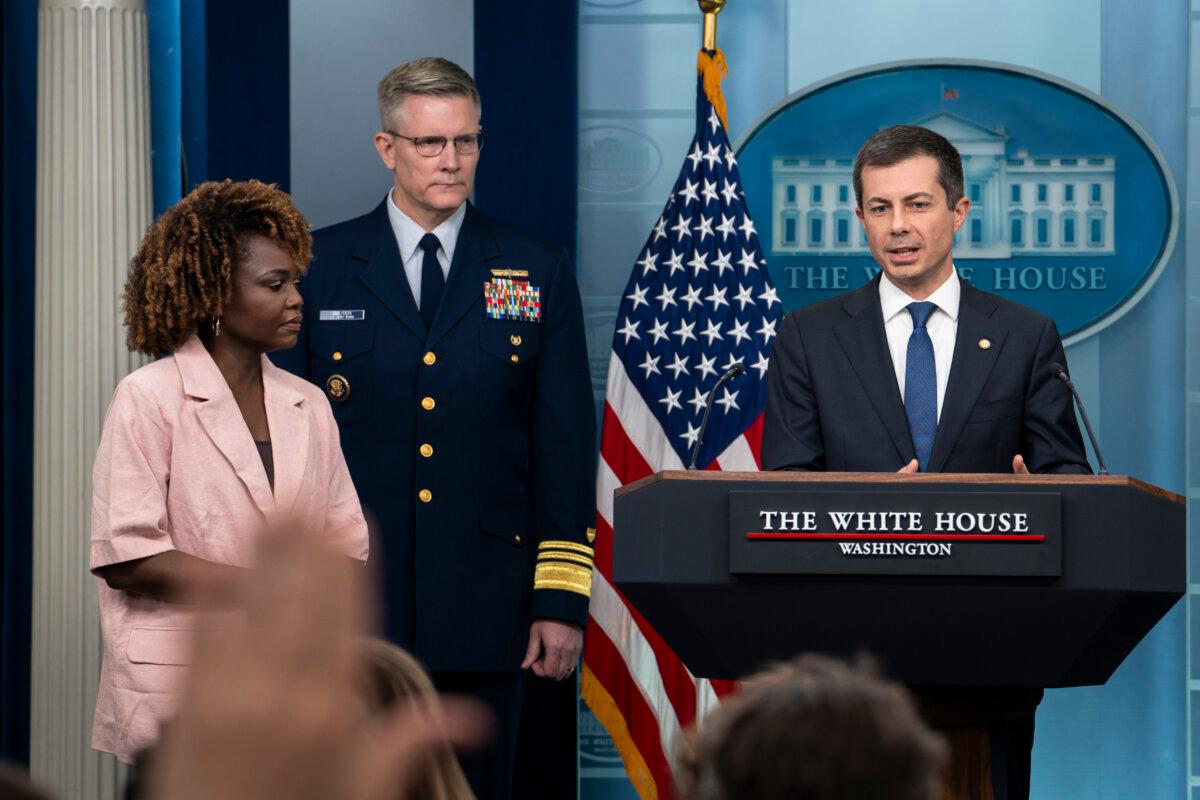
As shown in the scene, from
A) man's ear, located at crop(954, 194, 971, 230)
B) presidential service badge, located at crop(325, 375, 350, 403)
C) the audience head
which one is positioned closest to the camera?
the audience head

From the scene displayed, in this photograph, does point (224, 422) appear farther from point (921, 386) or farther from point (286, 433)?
point (921, 386)

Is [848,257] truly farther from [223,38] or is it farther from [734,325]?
[223,38]

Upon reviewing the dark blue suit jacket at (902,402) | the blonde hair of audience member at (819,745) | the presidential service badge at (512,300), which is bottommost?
the blonde hair of audience member at (819,745)

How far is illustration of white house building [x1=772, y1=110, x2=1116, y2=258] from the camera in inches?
201

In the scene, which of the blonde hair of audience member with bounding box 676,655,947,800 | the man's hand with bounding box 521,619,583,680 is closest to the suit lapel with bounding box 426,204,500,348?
the man's hand with bounding box 521,619,583,680

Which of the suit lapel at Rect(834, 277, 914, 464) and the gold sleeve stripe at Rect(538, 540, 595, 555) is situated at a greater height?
the suit lapel at Rect(834, 277, 914, 464)

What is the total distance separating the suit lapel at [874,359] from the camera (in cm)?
306

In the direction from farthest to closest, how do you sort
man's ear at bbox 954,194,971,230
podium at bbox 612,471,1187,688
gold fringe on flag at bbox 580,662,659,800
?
gold fringe on flag at bbox 580,662,659,800 → man's ear at bbox 954,194,971,230 → podium at bbox 612,471,1187,688

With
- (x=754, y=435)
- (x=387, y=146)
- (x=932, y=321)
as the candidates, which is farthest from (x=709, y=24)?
(x=932, y=321)

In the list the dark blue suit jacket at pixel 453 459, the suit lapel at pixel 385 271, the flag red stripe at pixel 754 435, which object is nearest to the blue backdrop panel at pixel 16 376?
the dark blue suit jacket at pixel 453 459

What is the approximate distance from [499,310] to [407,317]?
21 cm

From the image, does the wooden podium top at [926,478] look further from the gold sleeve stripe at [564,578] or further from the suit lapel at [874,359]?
the gold sleeve stripe at [564,578]

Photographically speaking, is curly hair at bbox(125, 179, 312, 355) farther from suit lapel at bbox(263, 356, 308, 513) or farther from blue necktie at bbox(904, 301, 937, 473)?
blue necktie at bbox(904, 301, 937, 473)

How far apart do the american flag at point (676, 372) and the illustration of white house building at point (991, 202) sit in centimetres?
32
